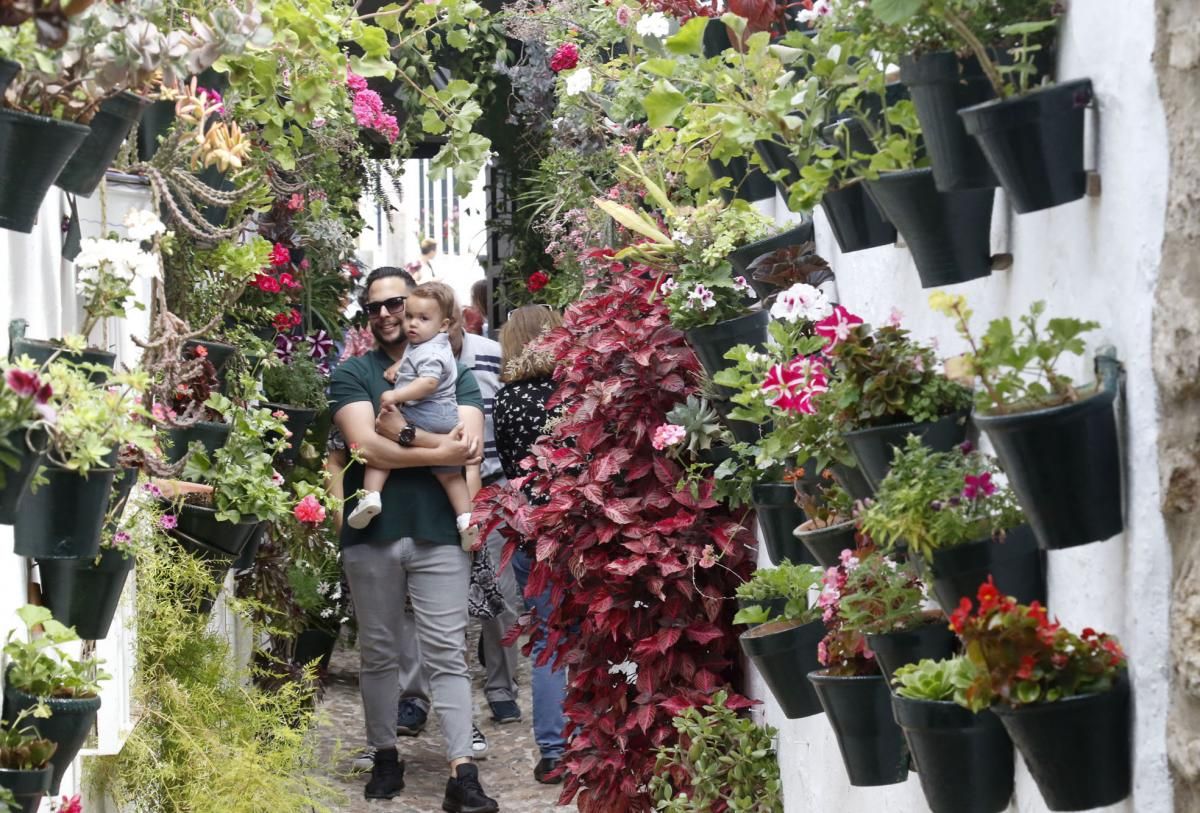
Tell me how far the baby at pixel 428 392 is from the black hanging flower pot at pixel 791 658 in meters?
2.64

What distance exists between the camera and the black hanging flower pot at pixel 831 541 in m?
3.24

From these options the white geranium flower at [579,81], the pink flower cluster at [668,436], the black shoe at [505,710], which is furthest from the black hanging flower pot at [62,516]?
the black shoe at [505,710]

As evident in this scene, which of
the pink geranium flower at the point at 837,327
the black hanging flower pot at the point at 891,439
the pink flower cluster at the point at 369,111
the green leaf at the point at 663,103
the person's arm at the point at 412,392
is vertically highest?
the pink flower cluster at the point at 369,111

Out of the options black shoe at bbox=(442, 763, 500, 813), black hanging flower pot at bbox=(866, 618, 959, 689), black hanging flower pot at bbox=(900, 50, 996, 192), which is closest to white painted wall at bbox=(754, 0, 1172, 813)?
black hanging flower pot at bbox=(900, 50, 996, 192)

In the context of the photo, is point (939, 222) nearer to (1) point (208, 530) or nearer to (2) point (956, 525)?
(2) point (956, 525)

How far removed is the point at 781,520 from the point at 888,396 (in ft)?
5.22

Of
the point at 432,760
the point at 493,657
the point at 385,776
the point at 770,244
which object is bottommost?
the point at 432,760

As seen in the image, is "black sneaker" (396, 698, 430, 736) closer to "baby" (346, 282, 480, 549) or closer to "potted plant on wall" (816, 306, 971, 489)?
"baby" (346, 282, 480, 549)

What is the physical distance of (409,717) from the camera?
734 cm

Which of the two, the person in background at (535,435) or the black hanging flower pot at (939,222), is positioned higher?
the black hanging flower pot at (939,222)

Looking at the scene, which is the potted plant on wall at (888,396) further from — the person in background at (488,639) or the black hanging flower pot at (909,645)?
the person in background at (488,639)

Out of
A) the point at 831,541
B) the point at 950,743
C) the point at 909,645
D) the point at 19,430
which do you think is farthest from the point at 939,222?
the point at 19,430

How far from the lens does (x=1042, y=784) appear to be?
2090mm

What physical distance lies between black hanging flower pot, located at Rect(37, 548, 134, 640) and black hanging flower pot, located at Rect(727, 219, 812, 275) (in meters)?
1.81
